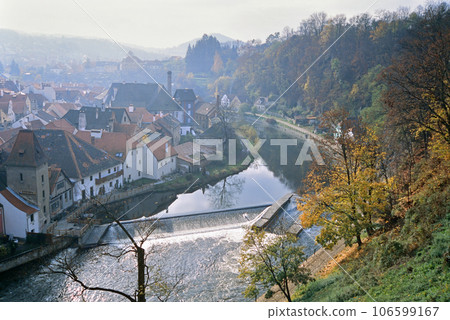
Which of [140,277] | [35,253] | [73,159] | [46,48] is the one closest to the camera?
[140,277]

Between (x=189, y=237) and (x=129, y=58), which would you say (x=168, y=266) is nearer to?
(x=189, y=237)

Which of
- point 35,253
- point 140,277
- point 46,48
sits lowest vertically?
point 35,253

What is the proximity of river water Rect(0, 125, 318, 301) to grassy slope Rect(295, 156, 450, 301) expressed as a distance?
0.96 meters

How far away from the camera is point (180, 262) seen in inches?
377

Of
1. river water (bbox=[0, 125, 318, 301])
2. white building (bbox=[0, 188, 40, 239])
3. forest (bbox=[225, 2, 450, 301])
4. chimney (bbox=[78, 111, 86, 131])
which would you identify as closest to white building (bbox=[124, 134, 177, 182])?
river water (bbox=[0, 125, 318, 301])

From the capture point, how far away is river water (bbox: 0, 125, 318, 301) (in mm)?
8406

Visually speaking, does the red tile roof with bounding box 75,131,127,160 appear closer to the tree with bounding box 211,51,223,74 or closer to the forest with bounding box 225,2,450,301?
the forest with bounding box 225,2,450,301

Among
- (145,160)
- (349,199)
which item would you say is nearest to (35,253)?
(145,160)

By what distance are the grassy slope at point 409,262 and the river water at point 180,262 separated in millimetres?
955

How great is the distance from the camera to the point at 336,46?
31.0m

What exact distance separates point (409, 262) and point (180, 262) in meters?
5.46

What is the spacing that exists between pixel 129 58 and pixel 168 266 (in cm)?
4266

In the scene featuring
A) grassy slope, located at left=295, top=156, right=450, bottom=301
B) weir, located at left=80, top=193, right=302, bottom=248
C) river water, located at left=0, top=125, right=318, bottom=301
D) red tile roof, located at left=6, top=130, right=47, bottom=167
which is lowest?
river water, located at left=0, top=125, right=318, bottom=301

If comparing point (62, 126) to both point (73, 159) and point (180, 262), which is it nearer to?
point (73, 159)
